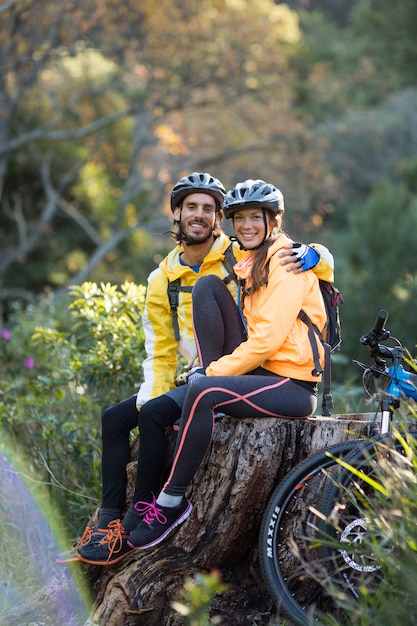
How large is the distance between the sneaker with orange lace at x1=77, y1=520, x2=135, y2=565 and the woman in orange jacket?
0.34 ft

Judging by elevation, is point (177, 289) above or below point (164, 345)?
above

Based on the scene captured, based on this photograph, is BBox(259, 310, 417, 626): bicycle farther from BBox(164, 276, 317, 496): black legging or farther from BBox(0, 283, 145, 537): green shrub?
BBox(0, 283, 145, 537): green shrub

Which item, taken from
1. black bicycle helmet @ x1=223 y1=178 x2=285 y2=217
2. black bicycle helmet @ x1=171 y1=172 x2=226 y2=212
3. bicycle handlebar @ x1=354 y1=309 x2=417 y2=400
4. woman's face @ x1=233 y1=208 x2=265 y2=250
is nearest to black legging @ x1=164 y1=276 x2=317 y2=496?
bicycle handlebar @ x1=354 y1=309 x2=417 y2=400

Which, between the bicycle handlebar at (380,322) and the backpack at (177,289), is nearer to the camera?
the bicycle handlebar at (380,322)

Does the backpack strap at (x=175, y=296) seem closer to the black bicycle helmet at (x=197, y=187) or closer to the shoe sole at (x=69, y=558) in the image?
the black bicycle helmet at (x=197, y=187)

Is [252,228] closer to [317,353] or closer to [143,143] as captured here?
[317,353]

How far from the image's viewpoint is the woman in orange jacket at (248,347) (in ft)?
13.5

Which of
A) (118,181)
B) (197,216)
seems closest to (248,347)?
(197,216)

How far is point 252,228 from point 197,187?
0.55 metres

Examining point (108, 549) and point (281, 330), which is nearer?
point (281, 330)

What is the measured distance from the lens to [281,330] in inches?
165

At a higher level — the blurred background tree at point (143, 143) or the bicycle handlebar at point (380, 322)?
the blurred background tree at point (143, 143)

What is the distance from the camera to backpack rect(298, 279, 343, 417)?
4270 millimetres

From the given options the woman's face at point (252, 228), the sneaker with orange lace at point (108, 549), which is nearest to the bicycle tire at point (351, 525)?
the sneaker with orange lace at point (108, 549)
